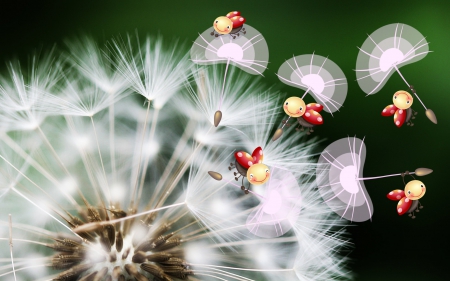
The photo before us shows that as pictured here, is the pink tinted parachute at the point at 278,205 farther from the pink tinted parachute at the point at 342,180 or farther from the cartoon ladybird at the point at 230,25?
the cartoon ladybird at the point at 230,25

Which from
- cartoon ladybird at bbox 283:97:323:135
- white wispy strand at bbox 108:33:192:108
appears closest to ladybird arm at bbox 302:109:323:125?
cartoon ladybird at bbox 283:97:323:135

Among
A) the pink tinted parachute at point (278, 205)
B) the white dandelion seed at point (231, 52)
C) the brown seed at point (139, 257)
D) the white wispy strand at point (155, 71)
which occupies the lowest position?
the brown seed at point (139, 257)

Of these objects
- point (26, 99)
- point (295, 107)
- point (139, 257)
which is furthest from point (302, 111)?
point (26, 99)

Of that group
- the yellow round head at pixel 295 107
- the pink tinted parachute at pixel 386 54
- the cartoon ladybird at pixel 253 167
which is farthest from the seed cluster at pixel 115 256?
the pink tinted parachute at pixel 386 54

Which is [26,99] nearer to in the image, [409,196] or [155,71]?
[155,71]

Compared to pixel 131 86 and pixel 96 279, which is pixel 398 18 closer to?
pixel 131 86

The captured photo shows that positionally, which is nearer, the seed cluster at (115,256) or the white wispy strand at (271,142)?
the seed cluster at (115,256)
